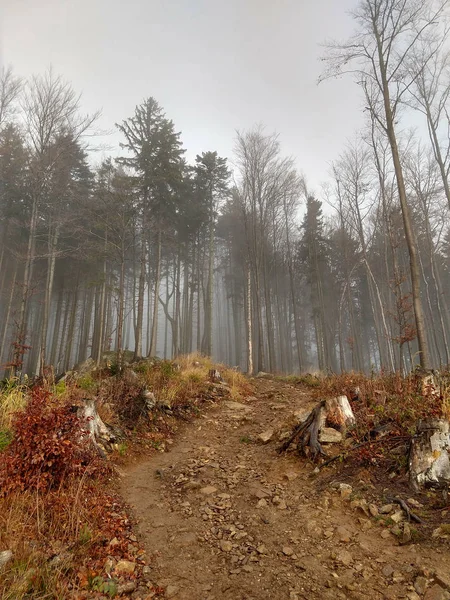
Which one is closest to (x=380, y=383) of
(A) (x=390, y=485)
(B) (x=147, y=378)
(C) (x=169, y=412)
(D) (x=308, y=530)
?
(A) (x=390, y=485)

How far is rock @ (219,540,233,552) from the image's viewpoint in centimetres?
306

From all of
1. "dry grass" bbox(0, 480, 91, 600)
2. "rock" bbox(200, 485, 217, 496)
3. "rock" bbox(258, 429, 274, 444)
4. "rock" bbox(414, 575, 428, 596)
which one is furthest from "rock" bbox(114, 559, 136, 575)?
"rock" bbox(258, 429, 274, 444)

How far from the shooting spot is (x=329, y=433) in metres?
4.99

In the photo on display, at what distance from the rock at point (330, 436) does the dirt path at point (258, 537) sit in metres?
0.52

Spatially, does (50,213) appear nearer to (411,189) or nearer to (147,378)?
(147,378)

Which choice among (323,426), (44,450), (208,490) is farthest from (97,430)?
(323,426)

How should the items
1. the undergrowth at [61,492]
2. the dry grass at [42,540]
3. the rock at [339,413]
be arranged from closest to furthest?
the dry grass at [42,540]
the undergrowth at [61,492]
the rock at [339,413]

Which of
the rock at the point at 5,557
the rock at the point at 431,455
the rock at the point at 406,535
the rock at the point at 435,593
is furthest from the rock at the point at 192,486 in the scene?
the rock at the point at 435,593

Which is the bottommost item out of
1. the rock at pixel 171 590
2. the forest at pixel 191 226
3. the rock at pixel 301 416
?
the rock at pixel 171 590

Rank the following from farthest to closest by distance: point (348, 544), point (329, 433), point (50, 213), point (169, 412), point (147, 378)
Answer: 1. point (50, 213)
2. point (147, 378)
3. point (169, 412)
4. point (329, 433)
5. point (348, 544)

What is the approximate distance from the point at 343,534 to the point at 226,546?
3.85 feet

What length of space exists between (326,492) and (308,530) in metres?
0.76

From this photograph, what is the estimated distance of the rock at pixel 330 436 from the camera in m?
4.91

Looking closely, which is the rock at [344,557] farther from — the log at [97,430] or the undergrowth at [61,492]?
the log at [97,430]
